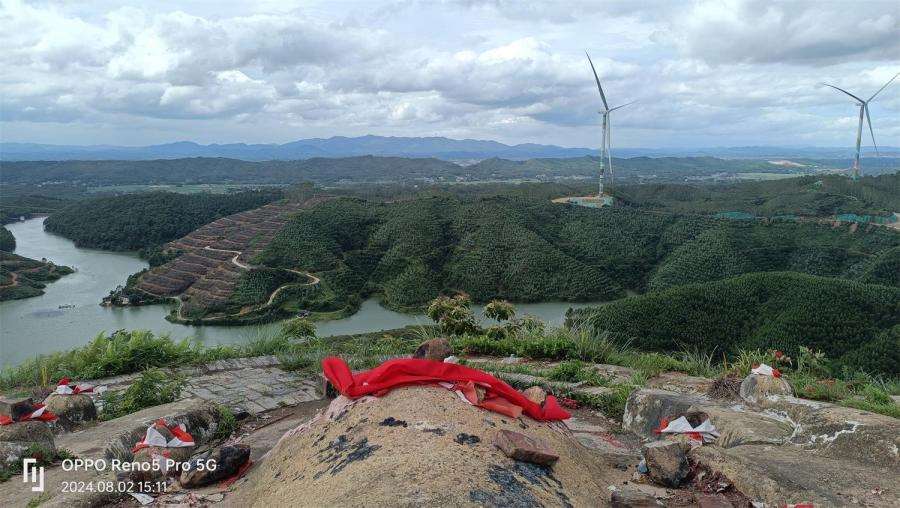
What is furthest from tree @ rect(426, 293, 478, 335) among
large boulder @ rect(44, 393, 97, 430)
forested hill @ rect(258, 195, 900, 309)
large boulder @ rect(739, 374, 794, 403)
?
forested hill @ rect(258, 195, 900, 309)

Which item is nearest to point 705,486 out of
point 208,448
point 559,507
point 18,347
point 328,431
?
point 559,507

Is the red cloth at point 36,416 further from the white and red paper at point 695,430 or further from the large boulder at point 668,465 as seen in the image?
the white and red paper at point 695,430

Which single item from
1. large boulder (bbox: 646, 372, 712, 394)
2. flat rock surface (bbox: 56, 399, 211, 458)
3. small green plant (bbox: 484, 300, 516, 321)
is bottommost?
small green plant (bbox: 484, 300, 516, 321)

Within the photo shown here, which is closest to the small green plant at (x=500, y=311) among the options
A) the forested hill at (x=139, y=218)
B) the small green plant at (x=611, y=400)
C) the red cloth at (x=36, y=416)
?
the small green plant at (x=611, y=400)

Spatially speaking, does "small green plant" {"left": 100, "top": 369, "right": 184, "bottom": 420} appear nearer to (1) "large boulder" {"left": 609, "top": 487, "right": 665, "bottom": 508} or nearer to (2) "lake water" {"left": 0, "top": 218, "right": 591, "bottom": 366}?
A: (1) "large boulder" {"left": 609, "top": 487, "right": 665, "bottom": 508}

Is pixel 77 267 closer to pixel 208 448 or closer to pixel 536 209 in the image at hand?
pixel 536 209

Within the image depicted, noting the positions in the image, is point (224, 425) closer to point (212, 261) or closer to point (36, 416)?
point (36, 416)

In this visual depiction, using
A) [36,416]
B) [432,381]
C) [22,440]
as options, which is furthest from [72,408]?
[432,381]
